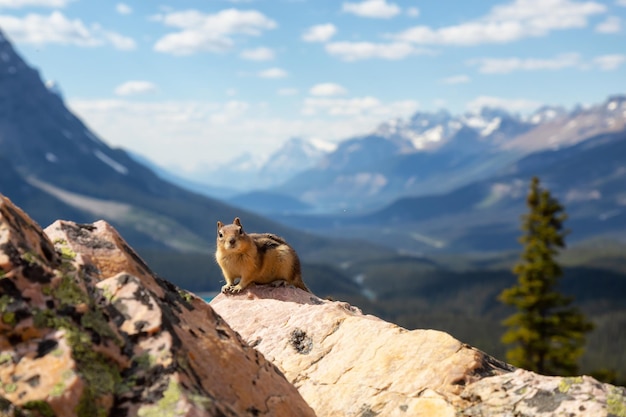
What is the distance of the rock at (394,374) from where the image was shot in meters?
8.56

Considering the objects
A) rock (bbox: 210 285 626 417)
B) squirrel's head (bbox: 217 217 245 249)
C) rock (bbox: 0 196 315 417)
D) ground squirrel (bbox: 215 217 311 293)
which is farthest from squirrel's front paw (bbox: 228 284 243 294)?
rock (bbox: 0 196 315 417)

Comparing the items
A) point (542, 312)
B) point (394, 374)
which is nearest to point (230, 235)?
point (394, 374)

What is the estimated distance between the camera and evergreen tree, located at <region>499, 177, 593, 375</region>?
2409 inches

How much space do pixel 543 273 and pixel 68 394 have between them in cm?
6163

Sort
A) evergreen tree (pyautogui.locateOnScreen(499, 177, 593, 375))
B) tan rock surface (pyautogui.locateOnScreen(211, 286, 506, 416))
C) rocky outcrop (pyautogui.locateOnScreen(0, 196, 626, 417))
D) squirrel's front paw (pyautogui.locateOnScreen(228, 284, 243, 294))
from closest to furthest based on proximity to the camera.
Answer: rocky outcrop (pyautogui.locateOnScreen(0, 196, 626, 417)), tan rock surface (pyautogui.locateOnScreen(211, 286, 506, 416)), squirrel's front paw (pyautogui.locateOnScreen(228, 284, 243, 294)), evergreen tree (pyautogui.locateOnScreen(499, 177, 593, 375))

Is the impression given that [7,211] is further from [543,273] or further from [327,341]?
[543,273]

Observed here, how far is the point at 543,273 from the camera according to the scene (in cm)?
6281

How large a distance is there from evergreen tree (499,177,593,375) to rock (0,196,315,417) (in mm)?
57252

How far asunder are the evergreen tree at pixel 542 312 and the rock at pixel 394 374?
52232mm

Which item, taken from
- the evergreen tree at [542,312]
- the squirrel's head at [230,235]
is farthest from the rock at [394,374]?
the evergreen tree at [542,312]

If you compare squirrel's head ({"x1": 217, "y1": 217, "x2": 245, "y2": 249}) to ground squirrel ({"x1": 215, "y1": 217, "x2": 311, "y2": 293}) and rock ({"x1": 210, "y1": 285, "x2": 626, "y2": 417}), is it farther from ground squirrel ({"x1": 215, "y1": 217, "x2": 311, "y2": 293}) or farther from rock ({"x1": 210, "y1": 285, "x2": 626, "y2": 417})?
rock ({"x1": 210, "y1": 285, "x2": 626, "y2": 417})

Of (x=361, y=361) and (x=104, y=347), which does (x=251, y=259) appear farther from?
(x=104, y=347)

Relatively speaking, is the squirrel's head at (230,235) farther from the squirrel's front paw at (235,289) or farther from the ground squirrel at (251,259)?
the squirrel's front paw at (235,289)

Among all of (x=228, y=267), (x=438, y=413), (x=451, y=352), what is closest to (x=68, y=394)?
(x=438, y=413)
